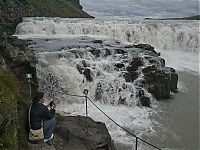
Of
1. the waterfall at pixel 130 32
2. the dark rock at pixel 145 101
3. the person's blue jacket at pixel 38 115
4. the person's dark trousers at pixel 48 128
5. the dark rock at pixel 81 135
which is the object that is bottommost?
the dark rock at pixel 145 101

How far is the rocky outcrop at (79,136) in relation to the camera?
7.76 metres

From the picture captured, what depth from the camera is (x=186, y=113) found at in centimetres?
1423

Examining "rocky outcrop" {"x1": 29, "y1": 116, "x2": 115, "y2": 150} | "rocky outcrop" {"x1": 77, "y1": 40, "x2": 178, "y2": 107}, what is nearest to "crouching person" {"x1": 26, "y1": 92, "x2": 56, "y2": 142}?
"rocky outcrop" {"x1": 29, "y1": 116, "x2": 115, "y2": 150}

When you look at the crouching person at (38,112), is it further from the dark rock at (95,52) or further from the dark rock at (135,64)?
the dark rock at (95,52)

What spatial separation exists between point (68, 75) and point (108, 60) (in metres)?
4.61

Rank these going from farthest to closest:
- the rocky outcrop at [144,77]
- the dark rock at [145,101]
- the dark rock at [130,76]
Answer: the dark rock at [130,76] < the rocky outcrop at [144,77] < the dark rock at [145,101]

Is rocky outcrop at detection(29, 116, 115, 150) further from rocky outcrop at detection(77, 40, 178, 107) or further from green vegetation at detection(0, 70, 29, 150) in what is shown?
rocky outcrop at detection(77, 40, 178, 107)

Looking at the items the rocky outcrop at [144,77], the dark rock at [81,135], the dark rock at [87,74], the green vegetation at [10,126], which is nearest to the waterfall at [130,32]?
the rocky outcrop at [144,77]

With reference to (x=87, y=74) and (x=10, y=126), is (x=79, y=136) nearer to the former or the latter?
(x=10, y=126)

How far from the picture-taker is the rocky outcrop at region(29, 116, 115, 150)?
7.76 meters

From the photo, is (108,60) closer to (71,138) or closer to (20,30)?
(71,138)

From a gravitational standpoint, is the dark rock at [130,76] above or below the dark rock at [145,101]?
above

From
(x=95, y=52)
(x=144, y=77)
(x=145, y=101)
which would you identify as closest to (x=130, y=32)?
(x=95, y=52)

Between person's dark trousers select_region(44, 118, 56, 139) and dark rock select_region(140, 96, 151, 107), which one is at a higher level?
person's dark trousers select_region(44, 118, 56, 139)
